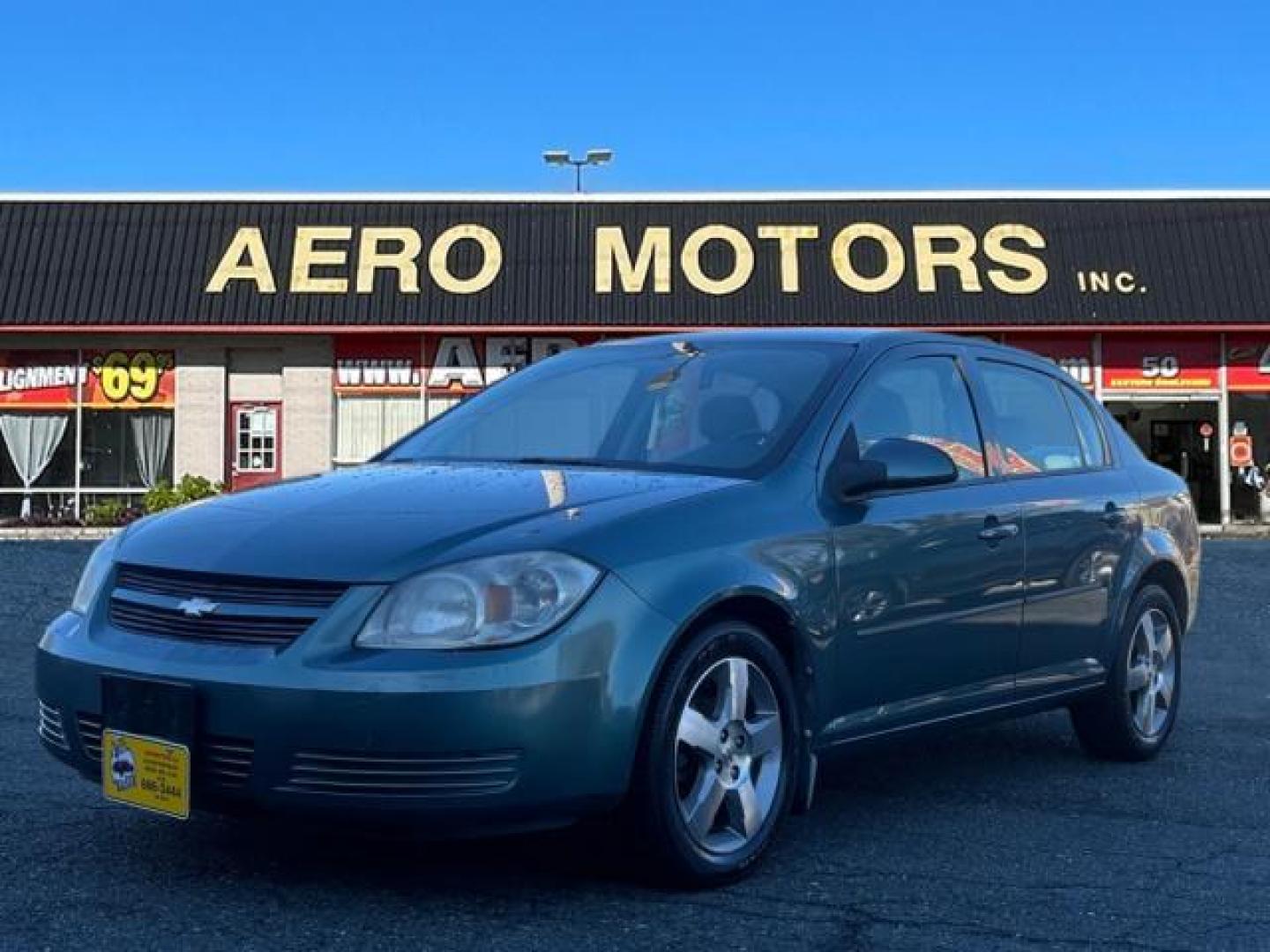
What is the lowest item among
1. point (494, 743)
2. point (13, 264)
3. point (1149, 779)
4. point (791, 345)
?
point (1149, 779)

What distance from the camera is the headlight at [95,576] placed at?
4.22 m

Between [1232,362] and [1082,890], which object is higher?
[1232,362]

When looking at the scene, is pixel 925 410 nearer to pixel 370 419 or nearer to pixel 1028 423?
pixel 1028 423

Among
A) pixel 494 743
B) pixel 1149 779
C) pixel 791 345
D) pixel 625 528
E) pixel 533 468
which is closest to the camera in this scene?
pixel 494 743

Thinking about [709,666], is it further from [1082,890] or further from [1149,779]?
[1149,779]

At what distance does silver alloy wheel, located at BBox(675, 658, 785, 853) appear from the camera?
411 cm

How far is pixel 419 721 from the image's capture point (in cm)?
361

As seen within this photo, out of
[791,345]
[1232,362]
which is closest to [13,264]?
[1232,362]

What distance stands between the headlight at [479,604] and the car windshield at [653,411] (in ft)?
3.15

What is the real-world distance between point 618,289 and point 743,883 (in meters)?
21.0

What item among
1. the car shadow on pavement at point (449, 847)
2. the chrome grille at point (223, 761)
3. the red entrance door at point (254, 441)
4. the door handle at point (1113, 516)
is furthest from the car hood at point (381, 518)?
the red entrance door at point (254, 441)

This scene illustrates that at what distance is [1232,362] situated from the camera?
24.8 m

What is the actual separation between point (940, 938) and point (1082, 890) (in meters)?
0.70

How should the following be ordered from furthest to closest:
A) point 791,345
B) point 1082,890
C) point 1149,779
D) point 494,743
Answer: point 1149,779 < point 791,345 < point 1082,890 < point 494,743
